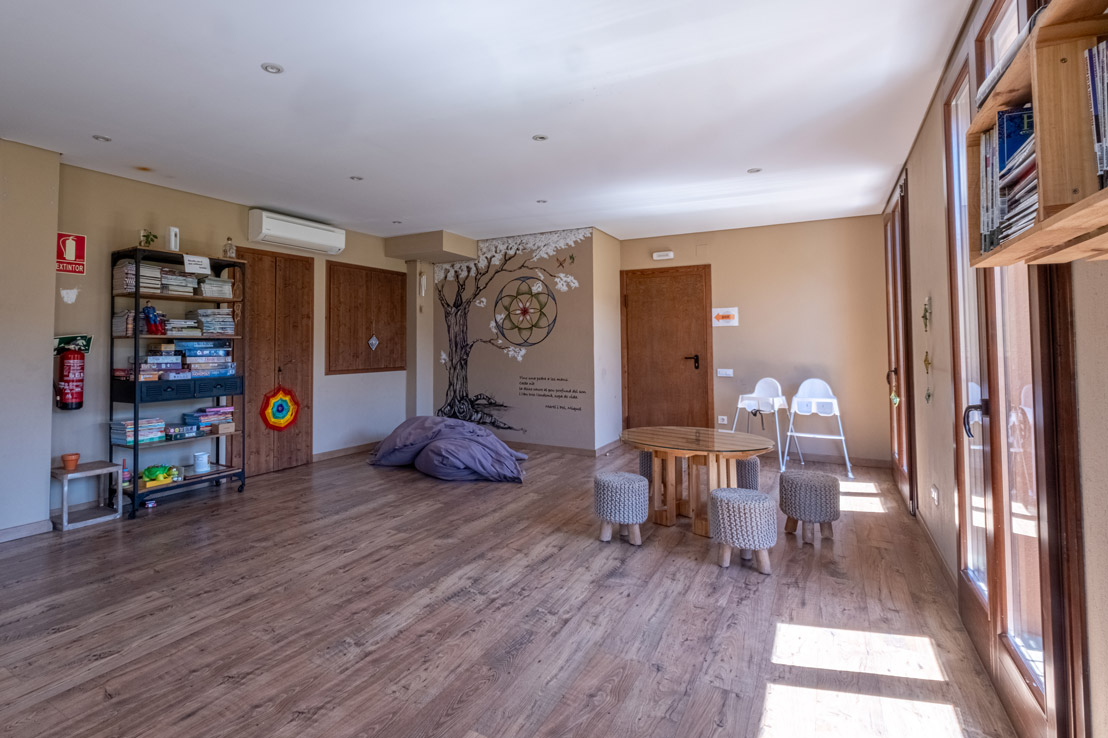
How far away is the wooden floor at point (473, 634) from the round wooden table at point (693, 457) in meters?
0.20

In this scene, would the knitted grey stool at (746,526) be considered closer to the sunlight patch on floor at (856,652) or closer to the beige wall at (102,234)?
the sunlight patch on floor at (856,652)

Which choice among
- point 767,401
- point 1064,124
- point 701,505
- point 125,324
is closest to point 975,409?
point 1064,124

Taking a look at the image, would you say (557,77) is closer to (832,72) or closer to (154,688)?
(832,72)

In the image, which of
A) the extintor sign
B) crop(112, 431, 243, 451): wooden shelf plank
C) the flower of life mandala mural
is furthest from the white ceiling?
crop(112, 431, 243, 451): wooden shelf plank

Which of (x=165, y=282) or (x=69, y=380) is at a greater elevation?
(x=165, y=282)

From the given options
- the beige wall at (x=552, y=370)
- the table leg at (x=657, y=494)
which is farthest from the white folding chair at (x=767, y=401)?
the table leg at (x=657, y=494)

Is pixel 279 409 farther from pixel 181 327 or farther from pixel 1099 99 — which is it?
pixel 1099 99

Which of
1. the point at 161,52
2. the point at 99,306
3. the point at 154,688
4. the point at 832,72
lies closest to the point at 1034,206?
the point at 832,72

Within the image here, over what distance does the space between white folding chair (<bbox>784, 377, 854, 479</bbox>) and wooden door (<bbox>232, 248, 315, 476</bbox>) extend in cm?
555

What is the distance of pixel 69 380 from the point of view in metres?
4.02

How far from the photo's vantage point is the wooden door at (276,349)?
214 inches

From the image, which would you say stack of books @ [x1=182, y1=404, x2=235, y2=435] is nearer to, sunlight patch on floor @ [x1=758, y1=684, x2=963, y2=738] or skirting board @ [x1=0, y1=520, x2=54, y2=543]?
skirting board @ [x1=0, y1=520, x2=54, y2=543]

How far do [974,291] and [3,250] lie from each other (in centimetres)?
588

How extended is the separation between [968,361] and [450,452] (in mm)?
4234
